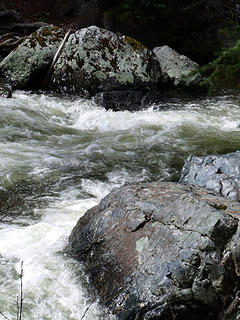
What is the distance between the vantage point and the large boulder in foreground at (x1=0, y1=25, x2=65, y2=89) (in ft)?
32.8

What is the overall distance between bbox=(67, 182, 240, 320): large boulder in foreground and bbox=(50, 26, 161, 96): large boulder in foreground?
638 cm

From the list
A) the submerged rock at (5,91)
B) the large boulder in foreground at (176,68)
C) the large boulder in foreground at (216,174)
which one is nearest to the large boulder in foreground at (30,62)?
the submerged rock at (5,91)

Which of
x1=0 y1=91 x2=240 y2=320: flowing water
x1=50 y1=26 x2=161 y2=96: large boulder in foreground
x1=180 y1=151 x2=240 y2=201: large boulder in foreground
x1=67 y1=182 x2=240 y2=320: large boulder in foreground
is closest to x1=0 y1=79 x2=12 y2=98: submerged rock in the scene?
x1=0 y1=91 x2=240 y2=320: flowing water

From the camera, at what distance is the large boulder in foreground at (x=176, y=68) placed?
36.5 ft

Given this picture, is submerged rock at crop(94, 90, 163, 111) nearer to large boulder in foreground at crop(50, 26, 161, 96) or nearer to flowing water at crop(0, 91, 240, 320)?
large boulder in foreground at crop(50, 26, 161, 96)

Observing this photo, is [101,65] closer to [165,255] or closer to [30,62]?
[30,62]

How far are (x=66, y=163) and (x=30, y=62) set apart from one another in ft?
16.4

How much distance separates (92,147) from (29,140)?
1.18 metres

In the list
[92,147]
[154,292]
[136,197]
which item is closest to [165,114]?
[92,147]

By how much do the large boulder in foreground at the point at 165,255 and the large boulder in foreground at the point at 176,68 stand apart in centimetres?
794

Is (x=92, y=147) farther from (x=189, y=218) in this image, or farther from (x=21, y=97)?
(x=189, y=218)

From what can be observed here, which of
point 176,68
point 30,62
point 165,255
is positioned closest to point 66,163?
point 165,255

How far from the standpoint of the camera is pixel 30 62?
1004cm

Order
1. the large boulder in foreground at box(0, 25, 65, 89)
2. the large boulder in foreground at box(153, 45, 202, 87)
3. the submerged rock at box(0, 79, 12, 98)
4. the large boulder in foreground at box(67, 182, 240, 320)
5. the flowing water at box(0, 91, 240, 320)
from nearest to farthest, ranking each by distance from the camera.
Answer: the large boulder in foreground at box(67, 182, 240, 320)
the flowing water at box(0, 91, 240, 320)
the submerged rock at box(0, 79, 12, 98)
the large boulder in foreground at box(0, 25, 65, 89)
the large boulder in foreground at box(153, 45, 202, 87)
